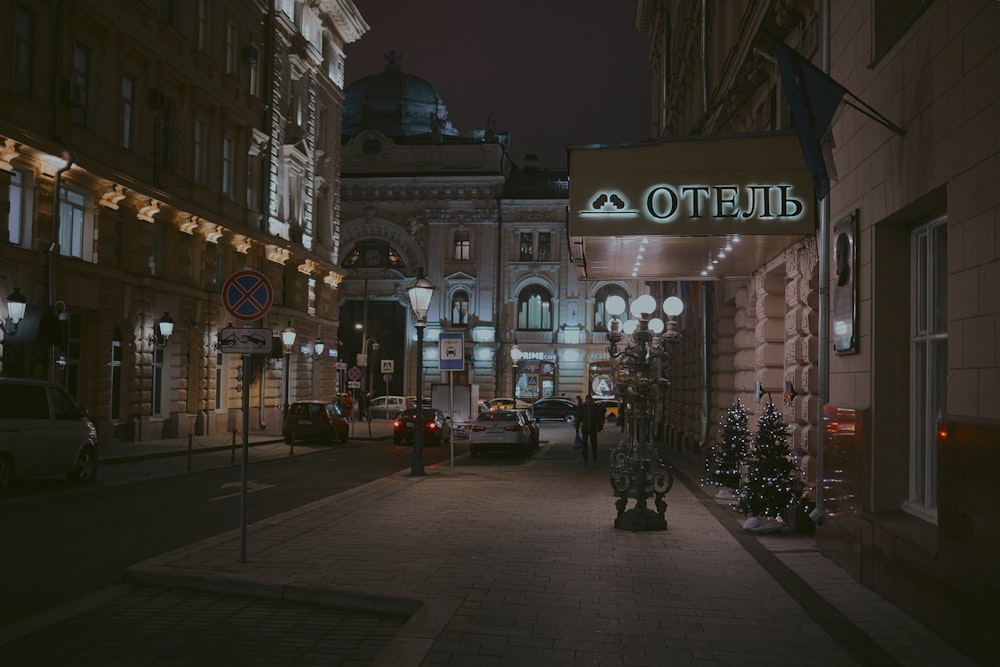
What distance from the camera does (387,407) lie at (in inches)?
2136

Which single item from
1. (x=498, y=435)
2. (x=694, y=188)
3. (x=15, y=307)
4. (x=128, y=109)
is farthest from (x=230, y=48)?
(x=694, y=188)

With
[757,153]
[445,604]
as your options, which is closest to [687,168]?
[757,153]

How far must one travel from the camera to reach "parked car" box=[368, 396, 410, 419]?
54.2 meters

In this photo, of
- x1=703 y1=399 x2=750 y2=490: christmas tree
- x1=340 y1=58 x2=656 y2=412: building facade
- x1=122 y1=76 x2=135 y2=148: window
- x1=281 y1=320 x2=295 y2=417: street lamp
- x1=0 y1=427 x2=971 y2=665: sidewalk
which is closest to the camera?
x1=0 y1=427 x2=971 y2=665: sidewalk

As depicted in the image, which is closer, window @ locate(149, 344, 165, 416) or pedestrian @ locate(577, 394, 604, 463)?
pedestrian @ locate(577, 394, 604, 463)

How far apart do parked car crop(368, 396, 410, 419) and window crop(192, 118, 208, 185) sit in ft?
70.2

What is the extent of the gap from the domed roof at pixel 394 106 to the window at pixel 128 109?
4302 cm

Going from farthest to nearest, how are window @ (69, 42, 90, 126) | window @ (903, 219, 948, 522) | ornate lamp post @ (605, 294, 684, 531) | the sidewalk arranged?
window @ (69, 42, 90, 126), ornate lamp post @ (605, 294, 684, 531), window @ (903, 219, 948, 522), the sidewalk

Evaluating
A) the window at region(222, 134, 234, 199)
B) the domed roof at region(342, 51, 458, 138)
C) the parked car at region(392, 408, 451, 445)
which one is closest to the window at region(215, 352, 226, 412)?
the window at region(222, 134, 234, 199)

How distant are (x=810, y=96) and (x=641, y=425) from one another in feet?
19.2

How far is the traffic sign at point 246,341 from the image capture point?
10125mm

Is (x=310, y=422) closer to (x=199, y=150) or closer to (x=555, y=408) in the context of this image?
(x=199, y=150)

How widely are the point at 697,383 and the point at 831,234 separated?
15745 mm

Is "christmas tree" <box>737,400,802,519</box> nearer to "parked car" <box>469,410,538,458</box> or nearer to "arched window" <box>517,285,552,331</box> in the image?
"parked car" <box>469,410,538,458</box>
